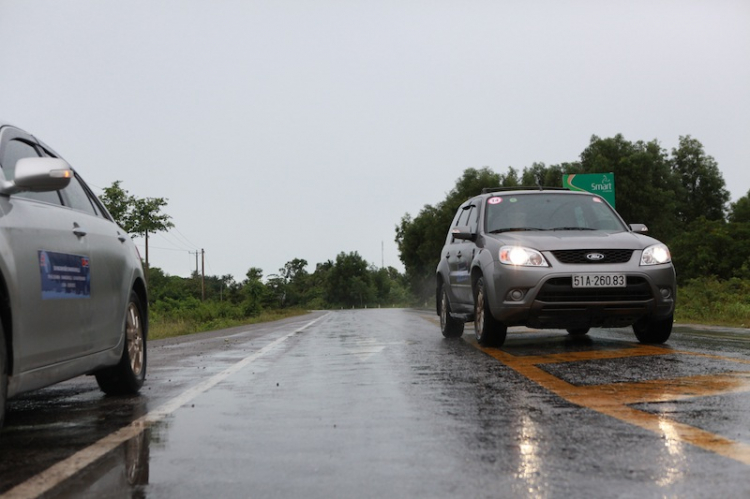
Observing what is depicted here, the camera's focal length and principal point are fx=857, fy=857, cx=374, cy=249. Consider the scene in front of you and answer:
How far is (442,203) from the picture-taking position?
84625mm

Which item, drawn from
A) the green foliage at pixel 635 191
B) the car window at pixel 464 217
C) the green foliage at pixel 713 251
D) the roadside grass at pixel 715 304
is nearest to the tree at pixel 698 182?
the green foliage at pixel 635 191

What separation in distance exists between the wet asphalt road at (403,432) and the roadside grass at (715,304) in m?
9.58

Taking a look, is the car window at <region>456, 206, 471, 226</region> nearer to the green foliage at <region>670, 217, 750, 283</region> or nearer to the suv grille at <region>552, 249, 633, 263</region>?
the suv grille at <region>552, 249, 633, 263</region>

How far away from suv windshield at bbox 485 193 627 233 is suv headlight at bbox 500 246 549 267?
99 cm

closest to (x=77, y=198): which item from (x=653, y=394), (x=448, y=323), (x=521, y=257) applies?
(x=653, y=394)

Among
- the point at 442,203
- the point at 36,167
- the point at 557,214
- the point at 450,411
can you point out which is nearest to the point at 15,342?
the point at 36,167

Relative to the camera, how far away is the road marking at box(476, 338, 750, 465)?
411 centimetres

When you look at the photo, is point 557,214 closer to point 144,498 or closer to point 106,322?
point 106,322

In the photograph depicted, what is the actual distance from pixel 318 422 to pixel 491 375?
249 centimetres

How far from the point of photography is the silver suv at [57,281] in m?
4.36

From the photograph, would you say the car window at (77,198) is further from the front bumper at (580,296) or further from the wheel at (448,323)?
the wheel at (448,323)

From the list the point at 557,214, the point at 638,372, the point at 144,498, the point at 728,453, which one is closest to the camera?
the point at 144,498

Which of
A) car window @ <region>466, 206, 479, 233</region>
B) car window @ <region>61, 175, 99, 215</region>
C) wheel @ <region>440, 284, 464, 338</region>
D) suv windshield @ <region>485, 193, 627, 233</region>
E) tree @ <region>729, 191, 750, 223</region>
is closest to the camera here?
car window @ <region>61, 175, 99, 215</region>

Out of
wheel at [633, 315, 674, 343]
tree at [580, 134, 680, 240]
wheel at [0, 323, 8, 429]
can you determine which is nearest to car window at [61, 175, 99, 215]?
wheel at [0, 323, 8, 429]
